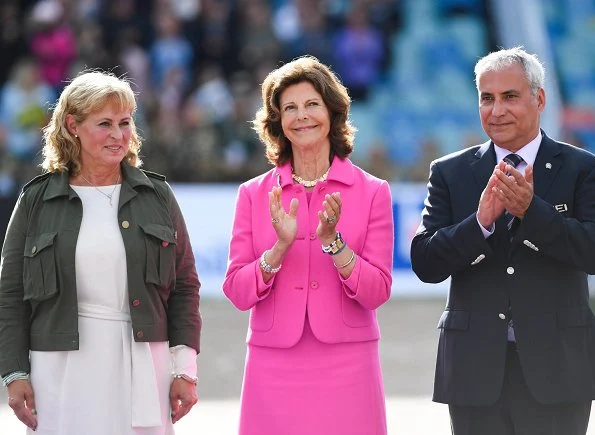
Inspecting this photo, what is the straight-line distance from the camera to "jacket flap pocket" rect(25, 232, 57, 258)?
460cm

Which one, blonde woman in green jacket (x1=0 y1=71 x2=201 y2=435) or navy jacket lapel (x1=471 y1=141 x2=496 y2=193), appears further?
navy jacket lapel (x1=471 y1=141 x2=496 y2=193)

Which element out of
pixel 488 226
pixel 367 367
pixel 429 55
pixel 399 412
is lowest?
pixel 399 412

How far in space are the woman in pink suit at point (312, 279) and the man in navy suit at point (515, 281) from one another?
264 mm

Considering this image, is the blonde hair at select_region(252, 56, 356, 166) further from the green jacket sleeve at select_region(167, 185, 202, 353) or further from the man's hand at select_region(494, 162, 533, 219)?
the man's hand at select_region(494, 162, 533, 219)

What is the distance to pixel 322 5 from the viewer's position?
17391 millimetres

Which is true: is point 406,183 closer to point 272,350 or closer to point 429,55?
point 429,55

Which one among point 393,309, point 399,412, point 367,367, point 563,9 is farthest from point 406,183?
point 367,367

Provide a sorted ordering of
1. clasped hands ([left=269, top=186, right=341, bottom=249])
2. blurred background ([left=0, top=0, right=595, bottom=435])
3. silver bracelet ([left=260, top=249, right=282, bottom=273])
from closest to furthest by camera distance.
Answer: clasped hands ([left=269, top=186, right=341, bottom=249]) → silver bracelet ([left=260, top=249, right=282, bottom=273]) → blurred background ([left=0, top=0, right=595, bottom=435])

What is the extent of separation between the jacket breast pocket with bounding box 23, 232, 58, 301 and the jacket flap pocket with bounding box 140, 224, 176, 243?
0.35 meters

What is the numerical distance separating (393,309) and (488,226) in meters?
8.97

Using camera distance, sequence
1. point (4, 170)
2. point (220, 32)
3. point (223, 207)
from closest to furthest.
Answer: point (223, 207) → point (4, 170) → point (220, 32)

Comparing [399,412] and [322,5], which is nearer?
[399,412]

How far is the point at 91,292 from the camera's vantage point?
462cm

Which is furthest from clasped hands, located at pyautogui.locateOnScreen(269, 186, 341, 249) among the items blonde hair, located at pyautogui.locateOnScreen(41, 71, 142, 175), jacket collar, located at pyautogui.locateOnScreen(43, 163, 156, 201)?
blonde hair, located at pyautogui.locateOnScreen(41, 71, 142, 175)
